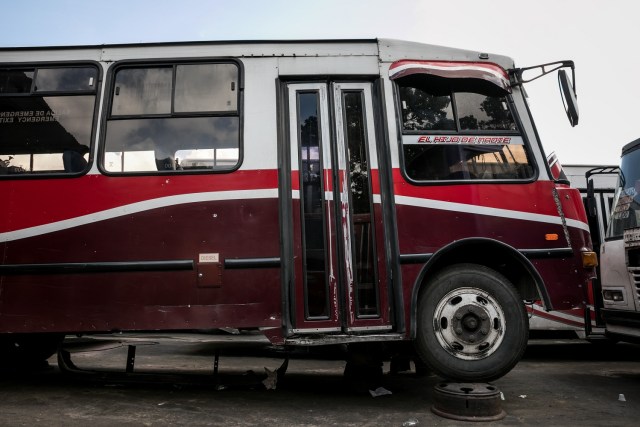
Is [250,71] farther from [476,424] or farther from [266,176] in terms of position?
[476,424]

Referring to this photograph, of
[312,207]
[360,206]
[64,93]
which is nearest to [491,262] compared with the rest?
[360,206]

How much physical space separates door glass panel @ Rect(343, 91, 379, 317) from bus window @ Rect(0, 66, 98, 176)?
2329 millimetres

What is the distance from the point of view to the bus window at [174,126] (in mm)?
4082

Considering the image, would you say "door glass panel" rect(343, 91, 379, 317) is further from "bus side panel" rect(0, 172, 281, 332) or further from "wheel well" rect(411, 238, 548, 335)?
"bus side panel" rect(0, 172, 281, 332)

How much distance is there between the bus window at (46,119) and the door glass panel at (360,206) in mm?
2329

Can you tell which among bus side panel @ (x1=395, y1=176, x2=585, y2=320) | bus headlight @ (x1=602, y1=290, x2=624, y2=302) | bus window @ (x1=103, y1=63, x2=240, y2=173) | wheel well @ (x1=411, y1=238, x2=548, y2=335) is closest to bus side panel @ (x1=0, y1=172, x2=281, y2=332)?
bus window @ (x1=103, y1=63, x2=240, y2=173)

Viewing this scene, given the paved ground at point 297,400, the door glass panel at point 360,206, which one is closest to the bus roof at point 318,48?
the door glass panel at point 360,206

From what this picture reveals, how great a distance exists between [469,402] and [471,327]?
606 millimetres

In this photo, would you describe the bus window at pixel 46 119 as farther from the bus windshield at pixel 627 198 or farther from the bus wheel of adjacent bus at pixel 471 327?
the bus windshield at pixel 627 198

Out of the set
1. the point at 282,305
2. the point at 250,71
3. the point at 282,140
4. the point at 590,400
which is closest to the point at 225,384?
the point at 282,305

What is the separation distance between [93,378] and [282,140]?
3.02 meters

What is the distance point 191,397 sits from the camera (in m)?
4.32

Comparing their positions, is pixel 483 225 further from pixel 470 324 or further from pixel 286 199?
pixel 286 199

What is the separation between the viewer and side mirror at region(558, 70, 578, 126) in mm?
3988
